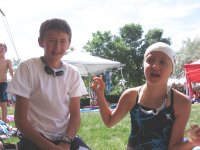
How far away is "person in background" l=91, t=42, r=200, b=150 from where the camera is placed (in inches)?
84.5

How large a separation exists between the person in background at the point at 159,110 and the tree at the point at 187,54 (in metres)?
37.3

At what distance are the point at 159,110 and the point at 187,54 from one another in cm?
→ 4003

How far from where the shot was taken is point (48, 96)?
7.30 ft

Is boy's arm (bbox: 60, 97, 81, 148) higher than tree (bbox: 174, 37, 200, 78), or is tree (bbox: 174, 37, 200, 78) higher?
boy's arm (bbox: 60, 97, 81, 148)

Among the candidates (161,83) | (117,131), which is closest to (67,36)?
(161,83)

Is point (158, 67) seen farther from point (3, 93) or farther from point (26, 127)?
point (3, 93)

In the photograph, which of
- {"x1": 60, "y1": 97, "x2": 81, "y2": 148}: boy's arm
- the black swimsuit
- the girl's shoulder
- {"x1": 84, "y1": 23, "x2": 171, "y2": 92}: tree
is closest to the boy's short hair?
{"x1": 60, "y1": 97, "x2": 81, "y2": 148}: boy's arm

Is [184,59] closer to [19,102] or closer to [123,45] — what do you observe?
[123,45]

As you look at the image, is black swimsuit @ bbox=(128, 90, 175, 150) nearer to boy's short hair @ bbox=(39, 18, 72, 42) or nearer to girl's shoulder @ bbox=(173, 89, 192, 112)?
girl's shoulder @ bbox=(173, 89, 192, 112)

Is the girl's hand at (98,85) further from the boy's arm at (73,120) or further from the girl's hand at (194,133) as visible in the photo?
the girl's hand at (194,133)

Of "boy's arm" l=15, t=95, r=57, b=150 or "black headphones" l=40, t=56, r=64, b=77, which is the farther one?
"black headphones" l=40, t=56, r=64, b=77

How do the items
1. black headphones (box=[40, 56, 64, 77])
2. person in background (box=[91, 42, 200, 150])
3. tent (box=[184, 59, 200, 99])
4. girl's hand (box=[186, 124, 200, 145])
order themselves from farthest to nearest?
tent (box=[184, 59, 200, 99]), black headphones (box=[40, 56, 64, 77]), person in background (box=[91, 42, 200, 150]), girl's hand (box=[186, 124, 200, 145])

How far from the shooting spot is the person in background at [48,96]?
2102 mm

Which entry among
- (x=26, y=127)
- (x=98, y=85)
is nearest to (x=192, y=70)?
(x=98, y=85)
